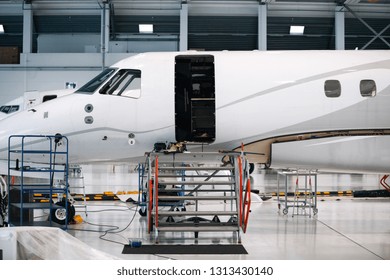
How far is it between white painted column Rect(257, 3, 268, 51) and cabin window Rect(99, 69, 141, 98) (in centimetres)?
1387

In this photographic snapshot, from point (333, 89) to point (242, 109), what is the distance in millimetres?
1837

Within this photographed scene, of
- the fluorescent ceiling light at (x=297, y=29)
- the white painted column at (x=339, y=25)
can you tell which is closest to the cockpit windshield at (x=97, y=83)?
the white painted column at (x=339, y=25)

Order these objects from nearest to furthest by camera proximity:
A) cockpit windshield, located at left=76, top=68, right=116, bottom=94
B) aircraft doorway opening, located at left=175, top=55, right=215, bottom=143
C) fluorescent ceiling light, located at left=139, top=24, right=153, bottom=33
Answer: aircraft doorway opening, located at left=175, top=55, right=215, bottom=143
cockpit windshield, located at left=76, top=68, right=116, bottom=94
fluorescent ceiling light, located at left=139, top=24, right=153, bottom=33

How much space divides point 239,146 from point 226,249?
246 cm

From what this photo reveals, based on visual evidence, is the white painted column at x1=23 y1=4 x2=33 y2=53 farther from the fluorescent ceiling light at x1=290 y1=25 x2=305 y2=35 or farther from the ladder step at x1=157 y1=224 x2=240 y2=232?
the ladder step at x1=157 y1=224 x2=240 y2=232

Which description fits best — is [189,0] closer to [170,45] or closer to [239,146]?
[170,45]

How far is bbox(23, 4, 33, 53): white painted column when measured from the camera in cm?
2468

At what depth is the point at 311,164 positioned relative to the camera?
1042 cm

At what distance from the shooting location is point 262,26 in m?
23.4

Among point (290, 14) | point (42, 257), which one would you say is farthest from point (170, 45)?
point (42, 257)

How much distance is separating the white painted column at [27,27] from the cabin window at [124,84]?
52.8ft

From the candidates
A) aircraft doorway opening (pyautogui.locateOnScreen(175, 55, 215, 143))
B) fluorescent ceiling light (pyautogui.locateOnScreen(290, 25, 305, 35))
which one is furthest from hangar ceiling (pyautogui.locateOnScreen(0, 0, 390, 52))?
aircraft doorway opening (pyautogui.locateOnScreen(175, 55, 215, 143))

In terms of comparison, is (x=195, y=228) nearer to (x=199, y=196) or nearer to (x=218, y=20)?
(x=199, y=196)

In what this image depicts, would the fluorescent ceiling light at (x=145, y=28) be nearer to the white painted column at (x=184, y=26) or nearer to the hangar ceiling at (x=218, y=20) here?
the hangar ceiling at (x=218, y=20)
